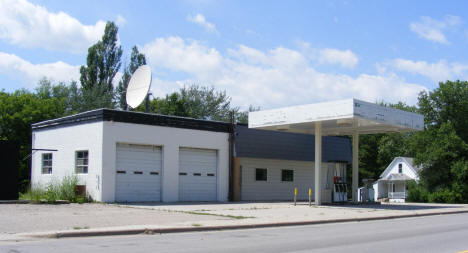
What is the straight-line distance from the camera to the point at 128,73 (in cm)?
5997

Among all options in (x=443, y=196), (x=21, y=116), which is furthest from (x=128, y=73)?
(x=443, y=196)

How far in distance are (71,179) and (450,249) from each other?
19522 mm

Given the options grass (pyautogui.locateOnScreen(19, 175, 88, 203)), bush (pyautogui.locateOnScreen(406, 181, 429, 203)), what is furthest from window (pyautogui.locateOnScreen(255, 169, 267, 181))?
bush (pyautogui.locateOnScreen(406, 181, 429, 203))

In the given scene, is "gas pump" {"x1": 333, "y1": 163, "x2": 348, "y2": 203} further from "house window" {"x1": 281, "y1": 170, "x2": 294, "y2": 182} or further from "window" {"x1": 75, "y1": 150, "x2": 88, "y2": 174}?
"window" {"x1": 75, "y1": 150, "x2": 88, "y2": 174}

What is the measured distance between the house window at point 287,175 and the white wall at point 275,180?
208 mm

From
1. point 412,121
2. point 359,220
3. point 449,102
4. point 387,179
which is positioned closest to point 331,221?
point 359,220

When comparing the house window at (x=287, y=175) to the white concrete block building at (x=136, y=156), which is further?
the house window at (x=287, y=175)

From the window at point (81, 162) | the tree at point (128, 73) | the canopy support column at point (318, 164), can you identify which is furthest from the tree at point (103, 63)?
the canopy support column at point (318, 164)

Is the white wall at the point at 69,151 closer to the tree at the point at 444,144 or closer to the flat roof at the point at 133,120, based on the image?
the flat roof at the point at 133,120

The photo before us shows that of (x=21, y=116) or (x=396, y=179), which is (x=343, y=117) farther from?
(x=396, y=179)

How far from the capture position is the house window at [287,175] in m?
34.1

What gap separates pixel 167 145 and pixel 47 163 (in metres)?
7.27

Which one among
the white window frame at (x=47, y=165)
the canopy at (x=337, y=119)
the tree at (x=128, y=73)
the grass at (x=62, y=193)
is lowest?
the grass at (x=62, y=193)

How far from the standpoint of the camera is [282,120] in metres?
26.8
